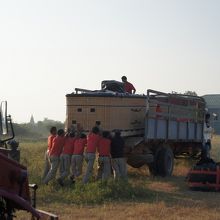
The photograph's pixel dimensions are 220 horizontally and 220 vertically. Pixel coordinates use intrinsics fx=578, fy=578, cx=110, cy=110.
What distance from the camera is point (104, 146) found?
16.1 meters

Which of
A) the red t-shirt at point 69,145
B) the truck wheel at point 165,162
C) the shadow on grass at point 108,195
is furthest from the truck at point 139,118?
the shadow on grass at point 108,195

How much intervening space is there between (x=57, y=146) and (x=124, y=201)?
3445 millimetres

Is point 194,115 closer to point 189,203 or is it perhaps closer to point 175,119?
point 175,119

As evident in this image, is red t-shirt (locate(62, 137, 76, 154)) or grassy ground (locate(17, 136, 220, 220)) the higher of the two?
red t-shirt (locate(62, 137, 76, 154))

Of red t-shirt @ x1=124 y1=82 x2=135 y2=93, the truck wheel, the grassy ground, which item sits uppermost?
red t-shirt @ x1=124 y1=82 x2=135 y2=93

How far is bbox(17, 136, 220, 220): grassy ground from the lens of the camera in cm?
1163

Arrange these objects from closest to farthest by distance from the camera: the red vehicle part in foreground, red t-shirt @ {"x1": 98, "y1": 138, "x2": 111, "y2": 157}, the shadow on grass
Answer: the red vehicle part in foreground
the shadow on grass
red t-shirt @ {"x1": 98, "y1": 138, "x2": 111, "y2": 157}

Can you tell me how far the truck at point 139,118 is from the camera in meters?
18.3

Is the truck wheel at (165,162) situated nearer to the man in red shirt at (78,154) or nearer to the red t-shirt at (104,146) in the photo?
the red t-shirt at (104,146)

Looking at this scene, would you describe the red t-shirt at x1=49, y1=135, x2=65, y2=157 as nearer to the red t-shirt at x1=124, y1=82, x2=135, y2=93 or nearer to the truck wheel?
the red t-shirt at x1=124, y1=82, x2=135, y2=93

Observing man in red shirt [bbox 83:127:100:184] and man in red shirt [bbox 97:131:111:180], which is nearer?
man in red shirt [bbox 83:127:100:184]

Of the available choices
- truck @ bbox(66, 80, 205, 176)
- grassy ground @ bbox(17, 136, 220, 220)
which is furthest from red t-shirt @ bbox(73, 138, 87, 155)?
truck @ bbox(66, 80, 205, 176)

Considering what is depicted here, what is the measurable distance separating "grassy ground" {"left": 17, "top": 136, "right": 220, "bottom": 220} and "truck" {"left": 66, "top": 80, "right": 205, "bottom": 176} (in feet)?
7.10

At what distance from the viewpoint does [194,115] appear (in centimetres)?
2167
